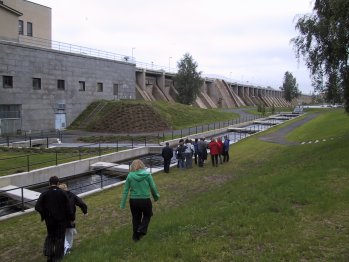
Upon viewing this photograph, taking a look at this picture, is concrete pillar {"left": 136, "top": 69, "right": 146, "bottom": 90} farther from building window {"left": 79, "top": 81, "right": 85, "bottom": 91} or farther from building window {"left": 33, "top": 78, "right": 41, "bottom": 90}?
building window {"left": 33, "top": 78, "right": 41, "bottom": 90}

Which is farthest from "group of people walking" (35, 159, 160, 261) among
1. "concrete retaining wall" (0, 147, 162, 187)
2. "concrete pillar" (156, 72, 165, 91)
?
"concrete pillar" (156, 72, 165, 91)

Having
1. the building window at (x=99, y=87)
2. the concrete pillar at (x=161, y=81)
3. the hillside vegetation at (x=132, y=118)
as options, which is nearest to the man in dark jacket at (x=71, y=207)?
the hillside vegetation at (x=132, y=118)

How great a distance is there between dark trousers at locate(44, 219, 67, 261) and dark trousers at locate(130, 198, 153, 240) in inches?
48.8

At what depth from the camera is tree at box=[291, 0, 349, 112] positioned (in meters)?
15.7

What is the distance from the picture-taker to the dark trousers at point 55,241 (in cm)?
674

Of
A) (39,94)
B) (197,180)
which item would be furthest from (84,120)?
(197,180)

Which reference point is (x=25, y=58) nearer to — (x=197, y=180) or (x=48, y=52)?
(x=48, y=52)

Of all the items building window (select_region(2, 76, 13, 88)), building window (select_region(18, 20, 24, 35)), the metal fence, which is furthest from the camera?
building window (select_region(18, 20, 24, 35))

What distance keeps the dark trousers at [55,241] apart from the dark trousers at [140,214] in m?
1.24

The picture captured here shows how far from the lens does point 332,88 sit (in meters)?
18.5

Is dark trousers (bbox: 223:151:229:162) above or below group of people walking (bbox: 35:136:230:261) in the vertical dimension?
below

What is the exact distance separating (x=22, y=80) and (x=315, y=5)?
29.1 metres

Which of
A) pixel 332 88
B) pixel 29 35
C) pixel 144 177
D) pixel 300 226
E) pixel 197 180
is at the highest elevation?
pixel 29 35

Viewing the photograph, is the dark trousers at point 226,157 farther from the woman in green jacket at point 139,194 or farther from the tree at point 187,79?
the tree at point 187,79
